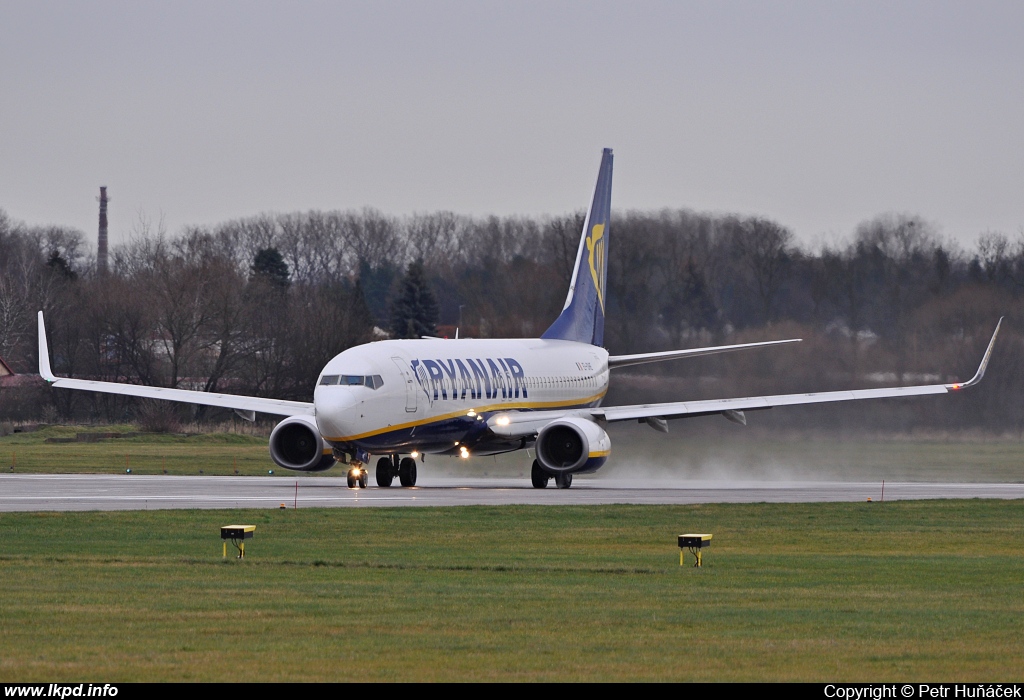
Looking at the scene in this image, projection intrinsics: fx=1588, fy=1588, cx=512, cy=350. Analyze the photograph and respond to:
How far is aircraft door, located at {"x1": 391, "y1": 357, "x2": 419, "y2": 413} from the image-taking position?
3844 centimetres

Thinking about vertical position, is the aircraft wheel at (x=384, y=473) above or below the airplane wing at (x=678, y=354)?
below

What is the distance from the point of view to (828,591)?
1820 centimetres

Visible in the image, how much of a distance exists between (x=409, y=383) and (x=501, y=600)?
2167 cm

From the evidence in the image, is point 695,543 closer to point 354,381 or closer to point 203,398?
point 354,381

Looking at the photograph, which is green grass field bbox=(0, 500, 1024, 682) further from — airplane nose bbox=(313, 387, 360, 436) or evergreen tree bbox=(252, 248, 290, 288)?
evergreen tree bbox=(252, 248, 290, 288)

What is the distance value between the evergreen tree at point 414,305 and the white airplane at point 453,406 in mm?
52224

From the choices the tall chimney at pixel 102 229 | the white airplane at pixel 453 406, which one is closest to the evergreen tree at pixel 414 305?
the tall chimney at pixel 102 229

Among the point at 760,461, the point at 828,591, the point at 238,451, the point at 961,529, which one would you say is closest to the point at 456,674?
the point at 828,591

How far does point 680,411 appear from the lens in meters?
42.5

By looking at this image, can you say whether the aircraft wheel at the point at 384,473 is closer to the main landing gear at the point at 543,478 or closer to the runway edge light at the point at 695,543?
the main landing gear at the point at 543,478

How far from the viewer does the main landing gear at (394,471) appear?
40500 mm

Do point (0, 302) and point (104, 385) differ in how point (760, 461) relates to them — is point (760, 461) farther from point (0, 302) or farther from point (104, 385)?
point (0, 302)

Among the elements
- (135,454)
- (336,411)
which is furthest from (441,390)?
(135,454)

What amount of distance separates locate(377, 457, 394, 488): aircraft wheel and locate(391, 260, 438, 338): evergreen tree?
58261mm
